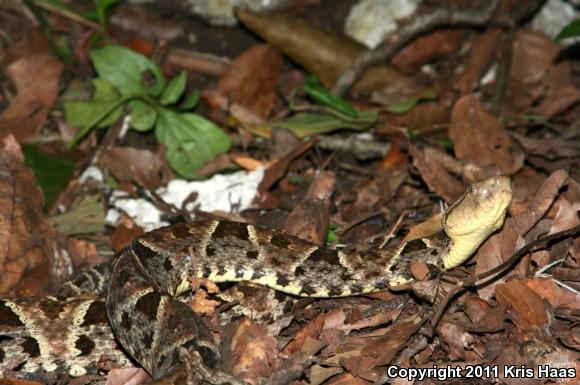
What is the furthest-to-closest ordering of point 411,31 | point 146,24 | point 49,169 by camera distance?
point 146,24 → point 411,31 → point 49,169

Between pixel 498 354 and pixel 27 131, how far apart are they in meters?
5.11

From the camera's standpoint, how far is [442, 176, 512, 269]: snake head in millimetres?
5148

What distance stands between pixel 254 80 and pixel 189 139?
1205mm

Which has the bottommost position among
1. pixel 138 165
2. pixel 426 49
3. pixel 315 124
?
pixel 138 165

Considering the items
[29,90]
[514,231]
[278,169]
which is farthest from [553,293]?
[29,90]

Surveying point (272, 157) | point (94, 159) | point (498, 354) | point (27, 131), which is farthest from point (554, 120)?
point (27, 131)

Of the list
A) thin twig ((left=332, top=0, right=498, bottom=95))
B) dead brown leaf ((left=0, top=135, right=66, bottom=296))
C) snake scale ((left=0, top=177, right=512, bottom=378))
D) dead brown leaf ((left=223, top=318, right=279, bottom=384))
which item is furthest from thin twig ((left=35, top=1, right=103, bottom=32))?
dead brown leaf ((left=223, top=318, right=279, bottom=384))

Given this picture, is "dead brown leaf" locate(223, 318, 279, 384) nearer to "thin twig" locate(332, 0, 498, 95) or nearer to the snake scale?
the snake scale

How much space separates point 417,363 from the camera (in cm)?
493

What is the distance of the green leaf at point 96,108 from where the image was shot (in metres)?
7.73

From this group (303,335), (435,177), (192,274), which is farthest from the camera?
(435,177)

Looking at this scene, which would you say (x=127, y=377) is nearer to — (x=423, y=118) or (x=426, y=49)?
(x=423, y=118)

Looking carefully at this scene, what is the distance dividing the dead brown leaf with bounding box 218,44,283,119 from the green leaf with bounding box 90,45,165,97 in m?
0.80

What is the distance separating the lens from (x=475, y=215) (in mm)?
5223
